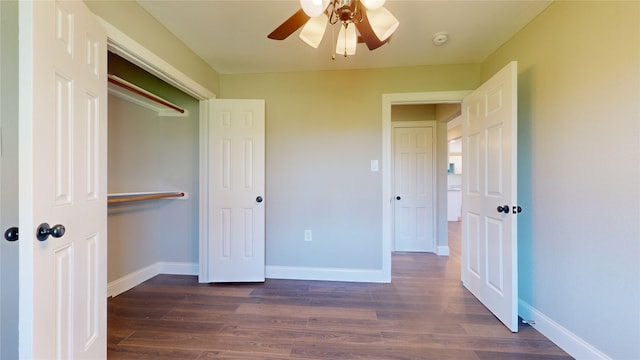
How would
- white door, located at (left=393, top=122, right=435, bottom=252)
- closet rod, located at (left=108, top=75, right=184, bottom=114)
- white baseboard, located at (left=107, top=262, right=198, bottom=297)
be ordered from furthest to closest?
1. white door, located at (left=393, top=122, right=435, bottom=252)
2. white baseboard, located at (left=107, top=262, right=198, bottom=297)
3. closet rod, located at (left=108, top=75, right=184, bottom=114)

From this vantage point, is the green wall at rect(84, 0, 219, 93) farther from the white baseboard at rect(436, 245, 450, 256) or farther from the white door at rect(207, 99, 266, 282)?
the white baseboard at rect(436, 245, 450, 256)

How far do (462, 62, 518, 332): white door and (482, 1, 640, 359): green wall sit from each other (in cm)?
22

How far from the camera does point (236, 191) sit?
2.71m

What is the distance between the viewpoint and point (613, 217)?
1.35m

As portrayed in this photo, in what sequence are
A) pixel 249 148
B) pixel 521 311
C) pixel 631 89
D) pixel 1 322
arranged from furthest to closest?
pixel 249 148 < pixel 521 311 < pixel 631 89 < pixel 1 322

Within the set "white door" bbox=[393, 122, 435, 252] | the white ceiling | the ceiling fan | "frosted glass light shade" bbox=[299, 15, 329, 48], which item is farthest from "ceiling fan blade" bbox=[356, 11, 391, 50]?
"white door" bbox=[393, 122, 435, 252]

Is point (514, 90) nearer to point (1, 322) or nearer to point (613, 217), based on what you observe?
point (613, 217)

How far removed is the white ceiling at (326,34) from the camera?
1785 mm

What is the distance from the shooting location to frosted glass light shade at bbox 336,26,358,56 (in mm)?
1437

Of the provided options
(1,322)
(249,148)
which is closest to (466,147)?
(249,148)

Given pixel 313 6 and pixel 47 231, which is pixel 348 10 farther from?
pixel 47 231

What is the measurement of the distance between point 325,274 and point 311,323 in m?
0.89

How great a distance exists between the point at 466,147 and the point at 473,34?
3.27 ft

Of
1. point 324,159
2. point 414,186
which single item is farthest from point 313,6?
point 414,186
